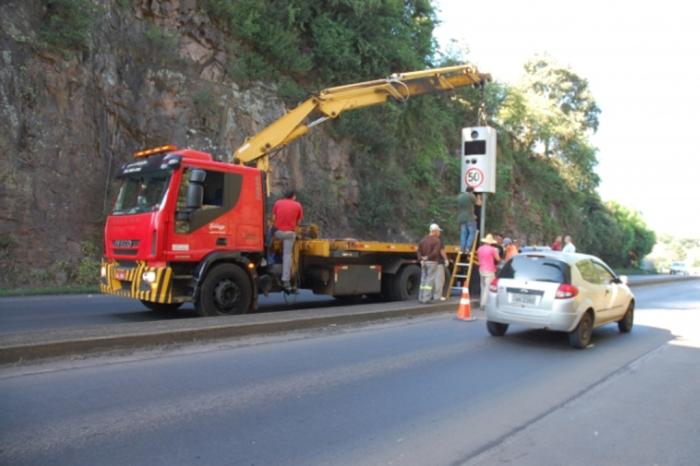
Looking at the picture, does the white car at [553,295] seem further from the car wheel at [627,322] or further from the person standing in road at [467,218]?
the person standing in road at [467,218]

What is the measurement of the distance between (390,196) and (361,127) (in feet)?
11.4

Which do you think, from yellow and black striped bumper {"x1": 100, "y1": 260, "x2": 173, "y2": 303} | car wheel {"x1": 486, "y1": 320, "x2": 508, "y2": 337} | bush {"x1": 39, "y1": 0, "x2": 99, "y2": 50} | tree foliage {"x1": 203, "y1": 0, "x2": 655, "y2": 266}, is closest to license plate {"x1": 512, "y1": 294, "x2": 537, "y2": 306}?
car wheel {"x1": 486, "y1": 320, "x2": 508, "y2": 337}

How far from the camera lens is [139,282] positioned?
371 inches

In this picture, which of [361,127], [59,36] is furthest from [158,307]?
[361,127]

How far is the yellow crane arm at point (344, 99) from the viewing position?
40.2 feet

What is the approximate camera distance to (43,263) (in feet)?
52.9

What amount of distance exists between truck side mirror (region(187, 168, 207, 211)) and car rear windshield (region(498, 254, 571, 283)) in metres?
5.29

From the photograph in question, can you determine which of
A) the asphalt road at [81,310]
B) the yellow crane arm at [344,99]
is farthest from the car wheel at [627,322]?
the yellow crane arm at [344,99]

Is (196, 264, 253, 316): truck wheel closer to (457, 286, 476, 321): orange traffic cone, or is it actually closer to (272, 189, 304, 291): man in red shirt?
(272, 189, 304, 291): man in red shirt

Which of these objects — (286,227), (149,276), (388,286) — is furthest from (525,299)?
(149,276)

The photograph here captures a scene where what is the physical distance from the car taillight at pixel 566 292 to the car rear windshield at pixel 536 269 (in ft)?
0.40

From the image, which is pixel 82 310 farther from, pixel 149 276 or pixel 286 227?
pixel 286 227

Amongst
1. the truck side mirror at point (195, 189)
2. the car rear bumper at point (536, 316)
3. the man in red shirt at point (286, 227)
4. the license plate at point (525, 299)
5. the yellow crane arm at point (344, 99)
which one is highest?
the yellow crane arm at point (344, 99)

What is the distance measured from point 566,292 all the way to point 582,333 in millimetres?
774
